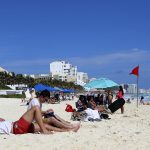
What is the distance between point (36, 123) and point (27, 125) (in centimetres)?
29

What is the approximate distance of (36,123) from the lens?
880 cm

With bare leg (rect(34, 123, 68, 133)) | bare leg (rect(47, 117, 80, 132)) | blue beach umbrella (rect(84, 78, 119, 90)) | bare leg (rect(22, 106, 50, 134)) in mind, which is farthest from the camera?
blue beach umbrella (rect(84, 78, 119, 90))

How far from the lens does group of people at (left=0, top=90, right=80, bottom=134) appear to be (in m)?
8.38

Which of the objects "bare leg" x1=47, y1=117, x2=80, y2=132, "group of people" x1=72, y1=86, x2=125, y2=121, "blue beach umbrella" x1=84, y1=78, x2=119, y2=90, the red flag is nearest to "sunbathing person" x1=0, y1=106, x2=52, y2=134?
"bare leg" x1=47, y1=117, x2=80, y2=132

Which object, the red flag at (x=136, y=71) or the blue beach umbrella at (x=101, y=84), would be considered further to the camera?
the red flag at (x=136, y=71)

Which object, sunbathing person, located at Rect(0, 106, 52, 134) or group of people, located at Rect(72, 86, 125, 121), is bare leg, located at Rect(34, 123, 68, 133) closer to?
sunbathing person, located at Rect(0, 106, 52, 134)

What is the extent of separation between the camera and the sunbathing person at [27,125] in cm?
837

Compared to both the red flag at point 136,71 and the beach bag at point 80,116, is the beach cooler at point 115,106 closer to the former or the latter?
the beach bag at point 80,116

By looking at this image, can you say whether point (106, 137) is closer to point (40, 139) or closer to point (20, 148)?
point (40, 139)

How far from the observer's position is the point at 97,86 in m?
20.0

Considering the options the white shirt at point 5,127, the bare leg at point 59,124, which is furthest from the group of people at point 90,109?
the white shirt at point 5,127

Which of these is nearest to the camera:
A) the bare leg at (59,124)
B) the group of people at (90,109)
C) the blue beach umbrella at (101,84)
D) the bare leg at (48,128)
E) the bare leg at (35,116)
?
the bare leg at (35,116)

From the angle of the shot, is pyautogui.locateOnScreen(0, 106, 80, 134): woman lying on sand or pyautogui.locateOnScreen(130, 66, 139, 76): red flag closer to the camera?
pyautogui.locateOnScreen(0, 106, 80, 134): woman lying on sand

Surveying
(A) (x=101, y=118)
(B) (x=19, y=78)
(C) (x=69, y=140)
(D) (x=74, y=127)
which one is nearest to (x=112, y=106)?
(A) (x=101, y=118)
